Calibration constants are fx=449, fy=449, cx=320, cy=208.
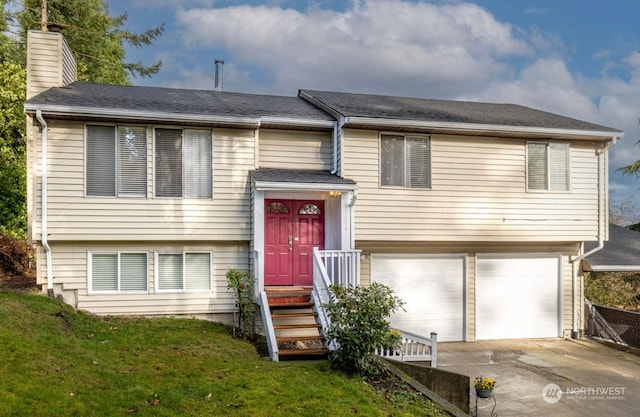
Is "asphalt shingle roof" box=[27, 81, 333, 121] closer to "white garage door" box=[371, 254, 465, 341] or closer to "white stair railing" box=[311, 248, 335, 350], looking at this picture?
"white stair railing" box=[311, 248, 335, 350]

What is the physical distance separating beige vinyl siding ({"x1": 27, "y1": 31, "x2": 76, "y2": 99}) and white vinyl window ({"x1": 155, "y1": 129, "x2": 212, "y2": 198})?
112 inches

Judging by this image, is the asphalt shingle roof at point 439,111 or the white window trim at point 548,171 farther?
the white window trim at point 548,171

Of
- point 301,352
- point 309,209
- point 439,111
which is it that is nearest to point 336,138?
point 309,209

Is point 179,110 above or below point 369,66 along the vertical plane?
below

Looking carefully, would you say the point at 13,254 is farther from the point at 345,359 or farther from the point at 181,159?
the point at 345,359

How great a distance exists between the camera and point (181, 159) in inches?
380

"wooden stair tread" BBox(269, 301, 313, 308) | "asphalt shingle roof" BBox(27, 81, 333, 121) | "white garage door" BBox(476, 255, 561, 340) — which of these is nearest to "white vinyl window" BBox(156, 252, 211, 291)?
"wooden stair tread" BBox(269, 301, 313, 308)

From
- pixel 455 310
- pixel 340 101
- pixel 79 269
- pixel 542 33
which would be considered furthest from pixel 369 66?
pixel 79 269

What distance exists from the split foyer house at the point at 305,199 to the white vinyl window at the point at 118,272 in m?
0.03

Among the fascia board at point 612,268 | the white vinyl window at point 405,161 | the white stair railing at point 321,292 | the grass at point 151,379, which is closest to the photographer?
the grass at point 151,379

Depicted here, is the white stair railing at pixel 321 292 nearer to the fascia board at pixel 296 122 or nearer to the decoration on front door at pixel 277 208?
the decoration on front door at pixel 277 208

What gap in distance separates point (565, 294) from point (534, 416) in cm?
634

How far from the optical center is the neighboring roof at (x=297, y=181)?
30.0ft

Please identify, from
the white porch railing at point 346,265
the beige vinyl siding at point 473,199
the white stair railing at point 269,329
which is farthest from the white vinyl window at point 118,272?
the beige vinyl siding at point 473,199
